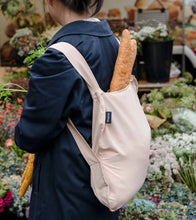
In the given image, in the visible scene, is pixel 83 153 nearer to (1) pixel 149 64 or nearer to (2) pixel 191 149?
(2) pixel 191 149

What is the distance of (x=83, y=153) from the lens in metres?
1.46

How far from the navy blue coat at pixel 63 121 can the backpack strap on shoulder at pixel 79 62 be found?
2cm

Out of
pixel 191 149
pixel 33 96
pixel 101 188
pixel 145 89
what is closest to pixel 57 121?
pixel 33 96

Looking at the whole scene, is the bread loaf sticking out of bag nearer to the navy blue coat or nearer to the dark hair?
the navy blue coat

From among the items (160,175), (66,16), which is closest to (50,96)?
(66,16)

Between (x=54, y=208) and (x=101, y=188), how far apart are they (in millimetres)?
257

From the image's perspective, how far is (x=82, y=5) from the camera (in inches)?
58.1

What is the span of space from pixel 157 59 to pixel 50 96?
383 cm

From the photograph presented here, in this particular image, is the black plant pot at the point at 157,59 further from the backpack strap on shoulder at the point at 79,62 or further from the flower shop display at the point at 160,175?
the backpack strap on shoulder at the point at 79,62

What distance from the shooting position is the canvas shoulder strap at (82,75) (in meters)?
1.38

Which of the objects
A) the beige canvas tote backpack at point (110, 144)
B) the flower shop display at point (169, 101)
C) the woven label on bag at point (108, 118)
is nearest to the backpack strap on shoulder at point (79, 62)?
the beige canvas tote backpack at point (110, 144)

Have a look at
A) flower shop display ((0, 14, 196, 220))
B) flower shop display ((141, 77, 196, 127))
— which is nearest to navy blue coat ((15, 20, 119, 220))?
flower shop display ((0, 14, 196, 220))

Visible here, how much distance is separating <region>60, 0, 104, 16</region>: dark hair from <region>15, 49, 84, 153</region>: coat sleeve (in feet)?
0.75

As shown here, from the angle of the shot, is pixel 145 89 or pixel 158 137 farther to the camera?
pixel 145 89
